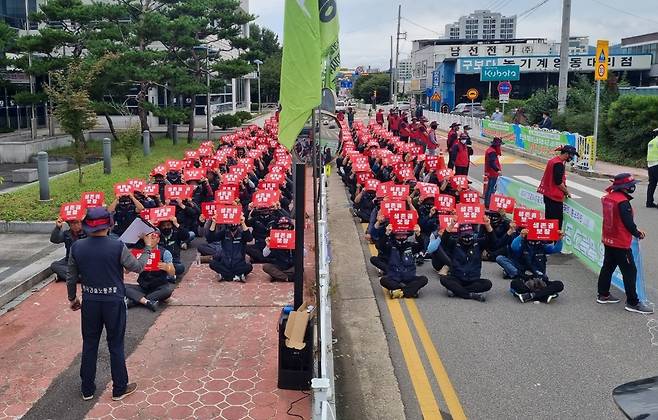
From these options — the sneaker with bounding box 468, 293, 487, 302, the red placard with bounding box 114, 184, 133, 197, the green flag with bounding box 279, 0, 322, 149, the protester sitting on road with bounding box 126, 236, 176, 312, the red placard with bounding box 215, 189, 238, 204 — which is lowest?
the sneaker with bounding box 468, 293, 487, 302

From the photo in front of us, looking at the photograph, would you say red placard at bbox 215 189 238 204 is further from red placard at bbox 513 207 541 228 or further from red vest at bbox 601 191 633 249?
red vest at bbox 601 191 633 249

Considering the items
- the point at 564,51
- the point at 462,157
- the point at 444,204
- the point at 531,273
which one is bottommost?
the point at 531,273

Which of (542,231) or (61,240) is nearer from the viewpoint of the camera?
(542,231)

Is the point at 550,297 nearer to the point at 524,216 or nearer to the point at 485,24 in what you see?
the point at 524,216

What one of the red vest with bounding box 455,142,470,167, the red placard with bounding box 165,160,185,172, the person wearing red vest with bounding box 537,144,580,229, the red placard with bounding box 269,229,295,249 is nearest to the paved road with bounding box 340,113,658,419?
the red placard with bounding box 269,229,295,249

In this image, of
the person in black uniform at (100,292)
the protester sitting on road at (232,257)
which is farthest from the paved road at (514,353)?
the person in black uniform at (100,292)

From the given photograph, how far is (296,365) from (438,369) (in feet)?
5.24

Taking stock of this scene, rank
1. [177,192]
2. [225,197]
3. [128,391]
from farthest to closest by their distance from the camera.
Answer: [177,192] → [225,197] → [128,391]

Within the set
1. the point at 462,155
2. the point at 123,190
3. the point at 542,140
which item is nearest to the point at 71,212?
the point at 123,190

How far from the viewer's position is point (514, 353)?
24.0 ft

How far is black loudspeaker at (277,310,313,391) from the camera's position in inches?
249

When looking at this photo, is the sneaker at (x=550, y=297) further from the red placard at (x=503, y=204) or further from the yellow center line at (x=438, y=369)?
the red placard at (x=503, y=204)

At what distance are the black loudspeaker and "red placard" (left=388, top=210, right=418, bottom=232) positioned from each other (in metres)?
3.41

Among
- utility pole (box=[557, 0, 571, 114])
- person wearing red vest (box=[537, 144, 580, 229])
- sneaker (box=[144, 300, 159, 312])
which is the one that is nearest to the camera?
sneaker (box=[144, 300, 159, 312])
